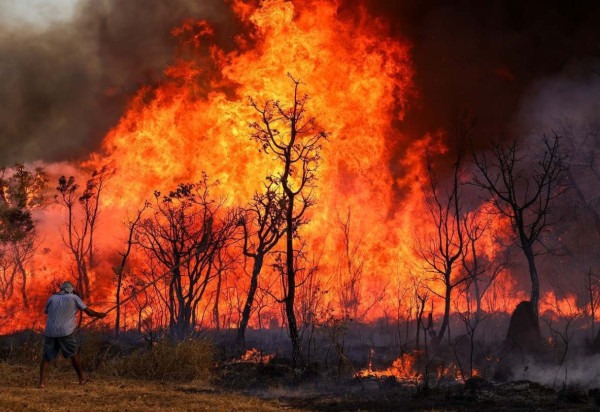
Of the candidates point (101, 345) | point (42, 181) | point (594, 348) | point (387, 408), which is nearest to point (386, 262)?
point (594, 348)

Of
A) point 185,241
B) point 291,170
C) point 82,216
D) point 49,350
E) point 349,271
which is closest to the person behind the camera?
point 49,350

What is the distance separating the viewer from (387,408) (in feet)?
39.1

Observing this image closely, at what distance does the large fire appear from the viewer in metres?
32.1

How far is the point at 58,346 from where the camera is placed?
13.4 m

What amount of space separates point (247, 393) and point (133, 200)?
70.3ft

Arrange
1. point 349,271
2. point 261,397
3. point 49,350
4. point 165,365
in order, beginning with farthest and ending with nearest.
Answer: point 349,271, point 165,365, point 261,397, point 49,350

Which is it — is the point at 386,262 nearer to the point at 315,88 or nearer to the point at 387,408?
the point at 315,88

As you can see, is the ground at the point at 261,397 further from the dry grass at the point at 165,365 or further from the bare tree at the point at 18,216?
the bare tree at the point at 18,216

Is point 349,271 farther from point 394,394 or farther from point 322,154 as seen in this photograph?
point 394,394

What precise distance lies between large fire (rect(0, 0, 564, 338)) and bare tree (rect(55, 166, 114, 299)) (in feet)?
2.01

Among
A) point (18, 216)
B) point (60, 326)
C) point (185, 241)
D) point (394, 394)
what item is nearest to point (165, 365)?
point (60, 326)

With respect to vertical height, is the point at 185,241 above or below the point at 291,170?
below

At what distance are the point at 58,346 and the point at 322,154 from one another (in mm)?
22675

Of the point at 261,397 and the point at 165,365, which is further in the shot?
the point at 165,365
